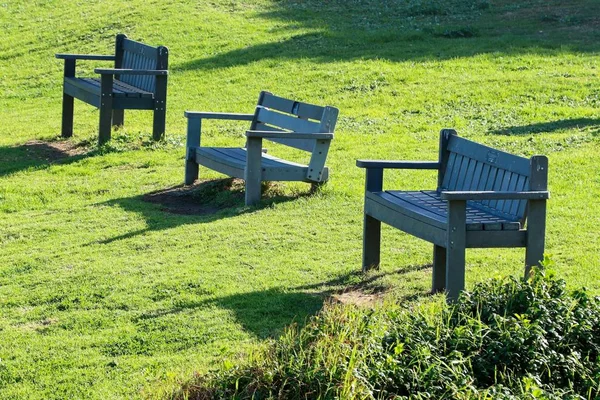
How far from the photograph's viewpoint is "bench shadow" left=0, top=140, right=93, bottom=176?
44.0 ft

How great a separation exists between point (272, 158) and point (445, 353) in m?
5.89

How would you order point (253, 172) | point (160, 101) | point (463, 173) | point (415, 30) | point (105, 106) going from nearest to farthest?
1. point (463, 173)
2. point (253, 172)
3. point (105, 106)
4. point (160, 101)
5. point (415, 30)

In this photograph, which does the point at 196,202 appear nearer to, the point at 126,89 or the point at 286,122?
the point at 286,122

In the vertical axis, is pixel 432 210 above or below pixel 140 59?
below

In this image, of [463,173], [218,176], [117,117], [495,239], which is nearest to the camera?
[495,239]

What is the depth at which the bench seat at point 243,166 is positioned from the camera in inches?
427

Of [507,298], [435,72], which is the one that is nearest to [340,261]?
[507,298]

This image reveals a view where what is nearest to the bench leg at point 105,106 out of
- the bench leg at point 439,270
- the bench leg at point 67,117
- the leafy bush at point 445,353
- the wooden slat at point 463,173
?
the bench leg at point 67,117

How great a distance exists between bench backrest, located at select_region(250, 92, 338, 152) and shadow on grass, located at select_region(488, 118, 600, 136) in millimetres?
3585

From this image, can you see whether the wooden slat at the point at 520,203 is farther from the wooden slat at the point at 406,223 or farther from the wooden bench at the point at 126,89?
the wooden bench at the point at 126,89

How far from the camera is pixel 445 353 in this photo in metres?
5.72

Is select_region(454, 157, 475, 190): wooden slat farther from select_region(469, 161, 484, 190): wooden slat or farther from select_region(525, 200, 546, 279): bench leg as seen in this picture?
select_region(525, 200, 546, 279): bench leg

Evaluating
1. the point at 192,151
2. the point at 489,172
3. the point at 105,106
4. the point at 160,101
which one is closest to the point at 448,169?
the point at 489,172

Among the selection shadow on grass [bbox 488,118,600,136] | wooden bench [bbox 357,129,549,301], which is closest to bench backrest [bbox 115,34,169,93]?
shadow on grass [bbox 488,118,600,136]
